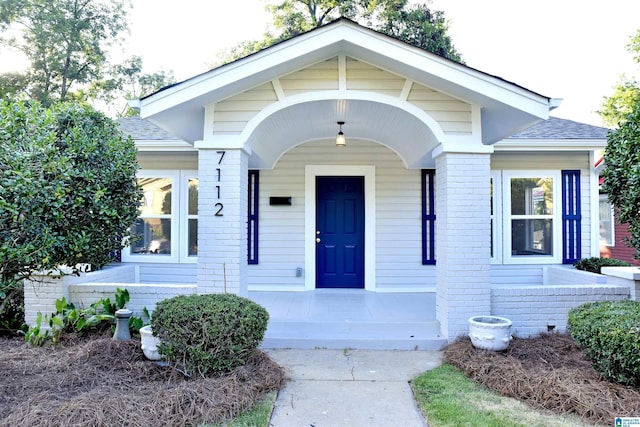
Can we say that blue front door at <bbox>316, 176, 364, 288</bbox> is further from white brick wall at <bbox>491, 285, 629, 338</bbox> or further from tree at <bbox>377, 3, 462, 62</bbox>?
tree at <bbox>377, 3, 462, 62</bbox>

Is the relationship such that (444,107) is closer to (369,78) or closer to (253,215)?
(369,78)

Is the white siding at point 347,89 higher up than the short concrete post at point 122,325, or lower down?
higher up

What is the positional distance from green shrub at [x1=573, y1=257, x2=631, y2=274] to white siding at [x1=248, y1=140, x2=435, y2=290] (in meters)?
2.40

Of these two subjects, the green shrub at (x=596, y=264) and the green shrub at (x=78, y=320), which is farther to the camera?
the green shrub at (x=596, y=264)

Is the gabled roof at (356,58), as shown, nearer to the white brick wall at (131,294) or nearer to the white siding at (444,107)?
the white siding at (444,107)

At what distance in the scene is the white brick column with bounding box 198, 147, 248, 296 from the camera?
4.71 metres

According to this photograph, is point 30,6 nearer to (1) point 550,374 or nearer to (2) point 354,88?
(2) point 354,88

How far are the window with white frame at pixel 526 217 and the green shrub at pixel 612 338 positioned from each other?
150 inches

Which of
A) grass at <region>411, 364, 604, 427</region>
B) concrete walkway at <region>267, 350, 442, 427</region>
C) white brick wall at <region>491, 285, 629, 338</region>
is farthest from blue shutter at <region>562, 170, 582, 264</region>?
grass at <region>411, 364, 604, 427</region>

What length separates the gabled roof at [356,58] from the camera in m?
4.47

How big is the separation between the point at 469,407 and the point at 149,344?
2.88m

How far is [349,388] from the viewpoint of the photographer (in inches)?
145

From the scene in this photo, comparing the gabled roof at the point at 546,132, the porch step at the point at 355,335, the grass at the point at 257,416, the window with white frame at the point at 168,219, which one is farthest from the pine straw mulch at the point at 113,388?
the gabled roof at the point at 546,132

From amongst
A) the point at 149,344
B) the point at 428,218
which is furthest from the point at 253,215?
the point at 149,344
